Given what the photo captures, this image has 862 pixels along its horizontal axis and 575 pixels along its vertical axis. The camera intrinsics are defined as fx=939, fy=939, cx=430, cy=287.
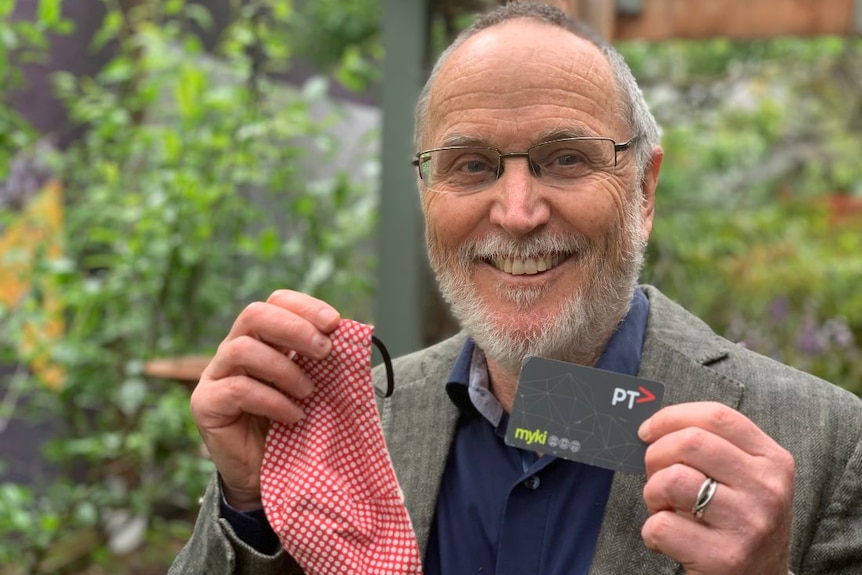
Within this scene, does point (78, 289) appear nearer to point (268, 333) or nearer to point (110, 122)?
point (110, 122)

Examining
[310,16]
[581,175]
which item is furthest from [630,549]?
[310,16]

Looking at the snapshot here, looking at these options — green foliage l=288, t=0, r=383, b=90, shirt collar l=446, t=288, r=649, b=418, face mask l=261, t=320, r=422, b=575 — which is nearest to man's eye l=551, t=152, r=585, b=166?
shirt collar l=446, t=288, r=649, b=418

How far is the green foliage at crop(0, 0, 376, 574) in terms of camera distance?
3180mm

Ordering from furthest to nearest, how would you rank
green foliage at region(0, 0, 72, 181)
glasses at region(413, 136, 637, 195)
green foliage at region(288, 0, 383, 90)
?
green foliage at region(288, 0, 383, 90), green foliage at region(0, 0, 72, 181), glasses at region(413, 136, 637, 195)

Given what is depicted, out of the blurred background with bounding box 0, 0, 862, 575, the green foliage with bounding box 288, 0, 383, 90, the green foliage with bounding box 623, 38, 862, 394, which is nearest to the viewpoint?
the blurred background with bounding box 0, 0, 862, 575

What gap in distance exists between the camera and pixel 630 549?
137cm

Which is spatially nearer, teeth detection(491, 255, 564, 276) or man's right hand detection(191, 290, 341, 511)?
man's right hand detection(191, 290, 341, 511)

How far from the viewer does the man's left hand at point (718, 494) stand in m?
1.07

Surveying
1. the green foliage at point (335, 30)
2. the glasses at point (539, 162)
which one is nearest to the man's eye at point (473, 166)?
the glasses at point (539, 162)

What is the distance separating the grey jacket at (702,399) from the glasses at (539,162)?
12.2 inches

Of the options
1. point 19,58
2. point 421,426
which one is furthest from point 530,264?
point 19,58

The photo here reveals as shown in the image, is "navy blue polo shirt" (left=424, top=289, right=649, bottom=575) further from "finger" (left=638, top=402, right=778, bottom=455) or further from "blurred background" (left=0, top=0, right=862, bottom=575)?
"blurred background" (left=0, top=0, right=862, bottom=575)

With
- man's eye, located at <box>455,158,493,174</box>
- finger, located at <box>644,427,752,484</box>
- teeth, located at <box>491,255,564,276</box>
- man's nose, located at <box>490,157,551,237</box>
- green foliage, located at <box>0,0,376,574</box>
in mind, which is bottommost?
green foliage, located at <box>0,0,376,574</box>

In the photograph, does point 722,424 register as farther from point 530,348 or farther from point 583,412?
point 530,348
